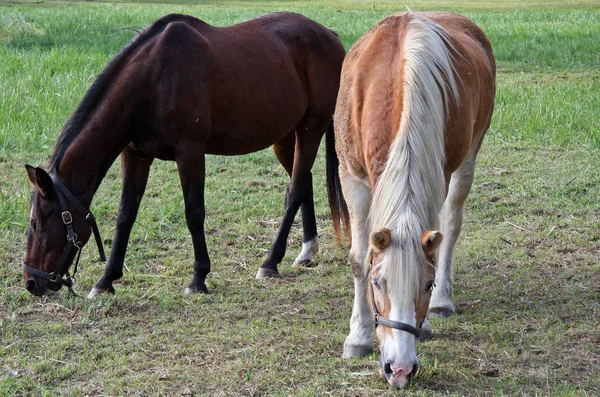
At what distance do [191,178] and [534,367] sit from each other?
233 cm

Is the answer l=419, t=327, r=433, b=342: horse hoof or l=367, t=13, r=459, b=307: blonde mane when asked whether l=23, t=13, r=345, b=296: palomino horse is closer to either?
l=419, t=327, r=433, b=342: horse hoof

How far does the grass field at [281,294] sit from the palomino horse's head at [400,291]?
1.33 feet

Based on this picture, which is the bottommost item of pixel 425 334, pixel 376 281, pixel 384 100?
pixel 425 334

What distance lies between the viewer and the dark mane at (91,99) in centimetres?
463

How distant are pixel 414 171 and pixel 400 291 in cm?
52

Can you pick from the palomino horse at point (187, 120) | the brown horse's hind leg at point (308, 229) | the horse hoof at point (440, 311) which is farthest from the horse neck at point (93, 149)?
the horse hoof at point (440, 311)

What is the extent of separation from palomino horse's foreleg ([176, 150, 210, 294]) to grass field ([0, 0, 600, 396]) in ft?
0.47

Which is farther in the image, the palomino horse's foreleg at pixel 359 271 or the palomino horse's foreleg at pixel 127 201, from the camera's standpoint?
the palomino horse's foreleg at pixel 127 201

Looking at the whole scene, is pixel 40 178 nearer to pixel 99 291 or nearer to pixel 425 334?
pixel 99 291

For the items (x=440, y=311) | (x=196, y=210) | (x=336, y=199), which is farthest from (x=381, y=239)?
(x=336, y=199)

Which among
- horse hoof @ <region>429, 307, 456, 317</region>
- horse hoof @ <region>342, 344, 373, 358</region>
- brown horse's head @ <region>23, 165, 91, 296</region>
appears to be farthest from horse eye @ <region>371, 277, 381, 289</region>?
brown horse's head @ <region>23, 165, 91, 296</region>

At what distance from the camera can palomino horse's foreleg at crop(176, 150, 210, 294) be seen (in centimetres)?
492

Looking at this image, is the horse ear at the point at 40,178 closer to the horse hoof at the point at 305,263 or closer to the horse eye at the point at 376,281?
the horse hoof at the point at 305,263

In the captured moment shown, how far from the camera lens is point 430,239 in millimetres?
3193
